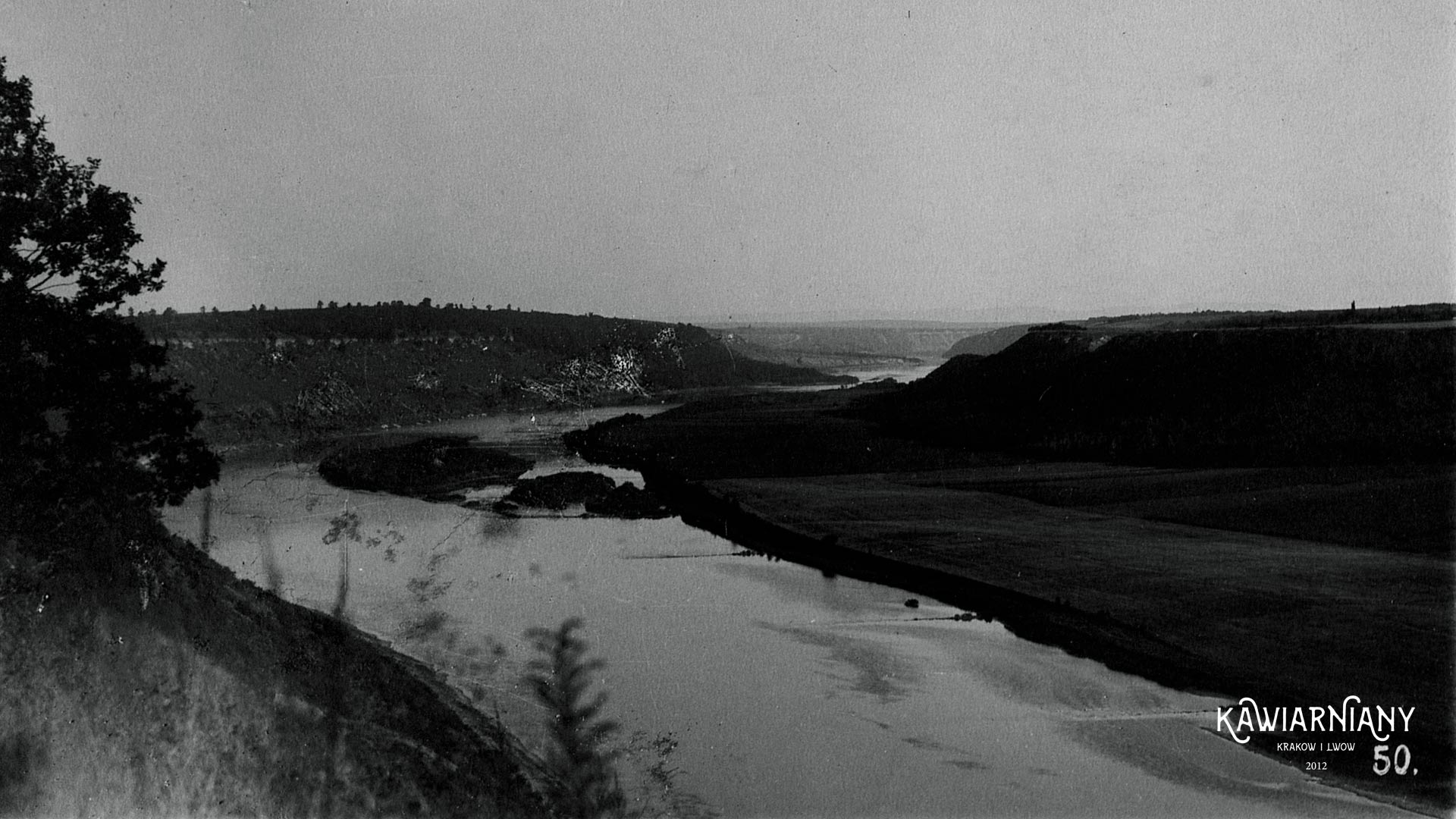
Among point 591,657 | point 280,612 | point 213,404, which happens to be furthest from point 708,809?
point 213,404

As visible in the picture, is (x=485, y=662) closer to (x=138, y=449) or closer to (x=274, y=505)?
(x=138, y=449)

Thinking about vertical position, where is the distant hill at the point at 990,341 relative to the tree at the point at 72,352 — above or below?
above

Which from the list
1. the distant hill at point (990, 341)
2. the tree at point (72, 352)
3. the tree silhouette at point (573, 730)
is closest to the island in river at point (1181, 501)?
the tree silhouette at point (573, 730)

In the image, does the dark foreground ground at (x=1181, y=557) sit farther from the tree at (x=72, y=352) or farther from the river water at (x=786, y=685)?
the tree at (x=72, y=352)

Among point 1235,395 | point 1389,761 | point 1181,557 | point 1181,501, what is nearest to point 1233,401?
point 1235,395

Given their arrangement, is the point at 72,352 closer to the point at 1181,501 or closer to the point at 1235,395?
the point at 1181,501
